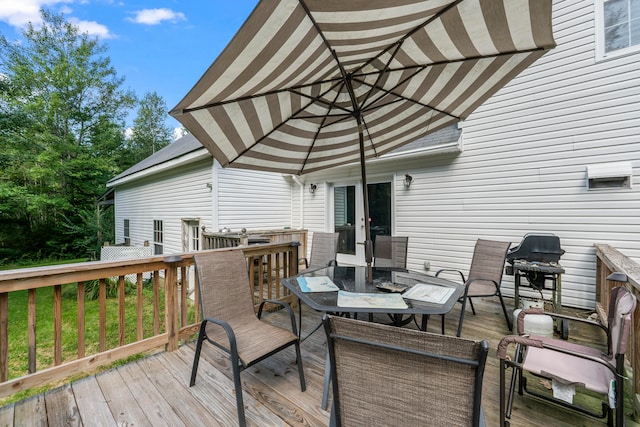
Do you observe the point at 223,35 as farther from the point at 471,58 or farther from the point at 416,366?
the point at 416,366

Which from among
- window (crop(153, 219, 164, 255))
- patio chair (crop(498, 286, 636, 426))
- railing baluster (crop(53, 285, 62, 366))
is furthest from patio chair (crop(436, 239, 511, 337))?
window (crop(153, 219, 164, 255))

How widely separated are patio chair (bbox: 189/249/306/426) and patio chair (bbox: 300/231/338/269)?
1.81m

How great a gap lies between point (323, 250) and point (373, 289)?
2.25 metres

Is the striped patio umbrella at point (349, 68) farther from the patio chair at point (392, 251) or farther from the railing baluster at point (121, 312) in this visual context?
the patio chair at point (392, 251)

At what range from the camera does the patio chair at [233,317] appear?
2.02 m

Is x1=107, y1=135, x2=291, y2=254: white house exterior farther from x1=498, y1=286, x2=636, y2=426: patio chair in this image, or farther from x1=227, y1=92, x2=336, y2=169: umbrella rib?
x1=498, y1=286, x2=636, y2=426: patio chair

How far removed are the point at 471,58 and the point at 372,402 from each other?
2525mm

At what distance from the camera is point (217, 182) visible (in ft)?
21.4

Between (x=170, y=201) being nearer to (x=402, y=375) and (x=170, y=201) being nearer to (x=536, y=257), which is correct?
(x=402, y=375)

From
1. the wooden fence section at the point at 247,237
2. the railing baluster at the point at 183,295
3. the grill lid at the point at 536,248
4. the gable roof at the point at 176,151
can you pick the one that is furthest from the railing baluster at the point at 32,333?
the grill lid at the point at 536,248

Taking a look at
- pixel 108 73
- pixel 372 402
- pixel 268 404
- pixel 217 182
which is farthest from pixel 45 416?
pixel 108 73

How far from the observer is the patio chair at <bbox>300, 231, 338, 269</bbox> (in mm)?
4395

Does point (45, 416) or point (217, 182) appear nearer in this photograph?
point (45, 416)

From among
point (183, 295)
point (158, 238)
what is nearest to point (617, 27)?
point (183, 295)
